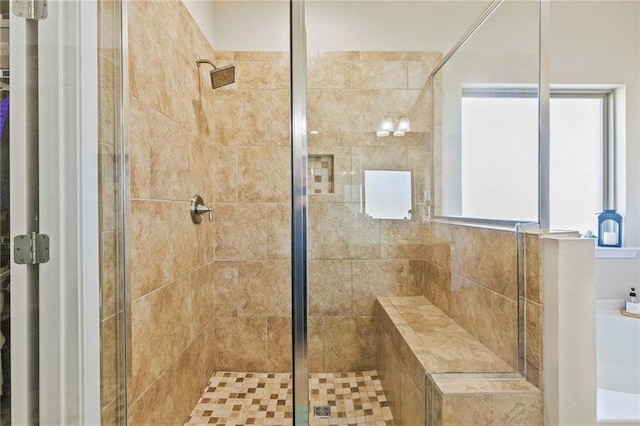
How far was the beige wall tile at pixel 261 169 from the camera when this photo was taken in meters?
2.05

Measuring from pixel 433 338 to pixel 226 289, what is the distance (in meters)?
1.29

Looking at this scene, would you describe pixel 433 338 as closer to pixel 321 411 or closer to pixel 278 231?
pixel 321 411

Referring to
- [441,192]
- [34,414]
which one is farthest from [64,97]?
[441,192]

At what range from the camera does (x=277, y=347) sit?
6.78ft

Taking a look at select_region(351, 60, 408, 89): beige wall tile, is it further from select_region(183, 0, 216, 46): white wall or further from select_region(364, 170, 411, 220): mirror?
select_region(183, 0, 216, 46): white wall

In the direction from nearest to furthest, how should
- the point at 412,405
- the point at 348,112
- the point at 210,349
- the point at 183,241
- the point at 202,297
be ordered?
1. the point at 412,405
2. the point at 348,112
3. the point at 183,241
4. the point at 202,297
5. the point at 210,349

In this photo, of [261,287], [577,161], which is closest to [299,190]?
[261,287]

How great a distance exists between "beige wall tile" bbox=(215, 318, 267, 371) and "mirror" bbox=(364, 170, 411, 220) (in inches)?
46.9

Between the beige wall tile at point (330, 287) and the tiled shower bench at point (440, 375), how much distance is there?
131 millimetres

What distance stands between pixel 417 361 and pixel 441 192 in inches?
22.7

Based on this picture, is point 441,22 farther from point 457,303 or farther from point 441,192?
point 457,303

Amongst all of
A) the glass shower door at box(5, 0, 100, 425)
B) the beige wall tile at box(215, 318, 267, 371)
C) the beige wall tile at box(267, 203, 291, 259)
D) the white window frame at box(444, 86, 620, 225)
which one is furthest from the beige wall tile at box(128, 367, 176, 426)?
the white window frame at box(444, 86, 620, 225)

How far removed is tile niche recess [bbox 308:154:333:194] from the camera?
3.85 ft

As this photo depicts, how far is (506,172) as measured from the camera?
1.25 m
